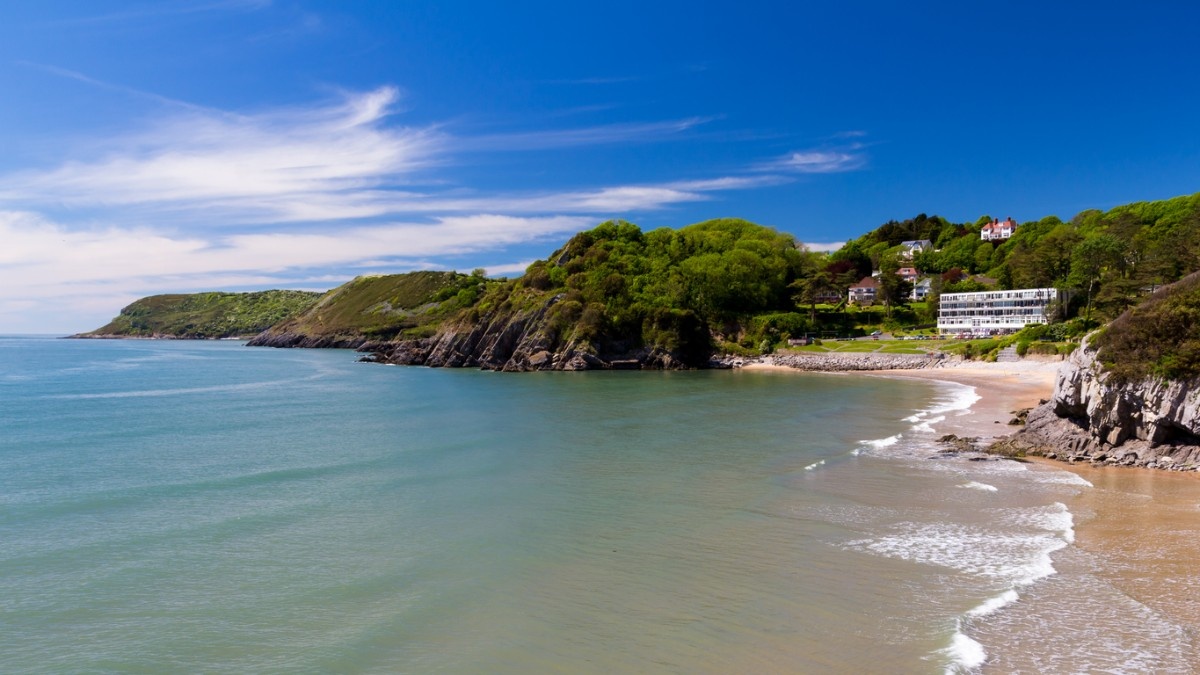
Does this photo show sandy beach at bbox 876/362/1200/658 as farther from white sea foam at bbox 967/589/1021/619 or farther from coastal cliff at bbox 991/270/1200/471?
white sea foam at bbox 967/589/1021/619

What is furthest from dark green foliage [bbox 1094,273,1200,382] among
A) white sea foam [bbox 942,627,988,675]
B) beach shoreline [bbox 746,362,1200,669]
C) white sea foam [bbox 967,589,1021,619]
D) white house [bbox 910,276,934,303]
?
white house [bbox 910,276,934,303]

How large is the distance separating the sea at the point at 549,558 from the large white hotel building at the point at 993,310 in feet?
225

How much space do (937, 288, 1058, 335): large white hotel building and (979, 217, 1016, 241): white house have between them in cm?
6662

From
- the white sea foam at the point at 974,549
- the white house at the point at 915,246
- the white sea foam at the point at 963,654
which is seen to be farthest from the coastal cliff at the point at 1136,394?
the white house at the point at 915,246

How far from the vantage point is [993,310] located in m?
92.1

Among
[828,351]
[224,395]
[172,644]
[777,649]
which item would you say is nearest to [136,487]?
[172,644]

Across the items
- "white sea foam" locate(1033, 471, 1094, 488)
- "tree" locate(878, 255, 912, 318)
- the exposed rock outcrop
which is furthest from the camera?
"tree" locate(878, 255, 912, 318)

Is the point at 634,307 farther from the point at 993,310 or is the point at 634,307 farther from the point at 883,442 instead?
the point at 883,442

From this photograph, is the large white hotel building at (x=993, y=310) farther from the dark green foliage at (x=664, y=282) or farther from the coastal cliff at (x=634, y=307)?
the dark green foliage at (x=664, y=282)

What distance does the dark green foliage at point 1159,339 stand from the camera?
22.6 metres

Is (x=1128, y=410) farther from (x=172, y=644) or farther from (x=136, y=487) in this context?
(x=136, y=487)

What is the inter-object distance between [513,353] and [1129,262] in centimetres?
7934

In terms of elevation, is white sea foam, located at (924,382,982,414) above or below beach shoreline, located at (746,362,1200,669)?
above

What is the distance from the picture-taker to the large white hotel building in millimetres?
87312
